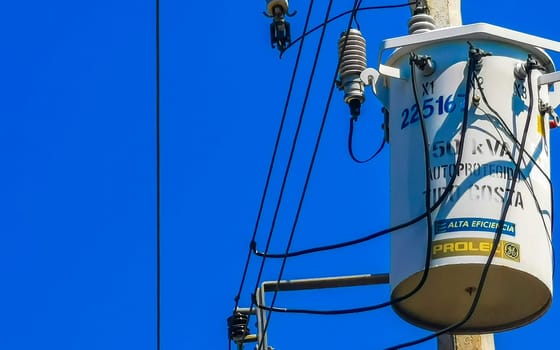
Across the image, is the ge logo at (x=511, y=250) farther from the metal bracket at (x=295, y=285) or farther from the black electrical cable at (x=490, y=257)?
the metal bracket at (x=295, y=285)

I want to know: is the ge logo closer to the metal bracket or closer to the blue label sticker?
the blue label sticker

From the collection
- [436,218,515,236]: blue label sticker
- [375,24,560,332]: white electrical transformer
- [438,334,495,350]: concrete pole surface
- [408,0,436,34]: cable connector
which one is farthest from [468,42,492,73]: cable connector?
[438,334,495,350]: concrete pole surface

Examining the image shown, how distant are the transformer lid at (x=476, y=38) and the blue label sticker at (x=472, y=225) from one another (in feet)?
2.93

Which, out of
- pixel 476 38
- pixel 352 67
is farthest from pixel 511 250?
pixel 352 67

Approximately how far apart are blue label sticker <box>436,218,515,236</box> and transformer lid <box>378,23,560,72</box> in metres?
0.89

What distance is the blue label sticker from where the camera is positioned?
26.7 feet

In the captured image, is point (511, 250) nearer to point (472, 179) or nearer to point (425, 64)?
point (472, 179)

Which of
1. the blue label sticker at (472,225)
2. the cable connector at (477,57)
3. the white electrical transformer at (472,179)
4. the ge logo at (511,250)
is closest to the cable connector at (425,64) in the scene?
the white electrical transformer at (472,179)

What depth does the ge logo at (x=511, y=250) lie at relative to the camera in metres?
8.10

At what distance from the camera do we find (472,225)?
26.7 feet

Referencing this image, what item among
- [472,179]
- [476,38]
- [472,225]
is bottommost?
[472,225]

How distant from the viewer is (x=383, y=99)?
351 inches

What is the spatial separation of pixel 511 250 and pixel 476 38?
103cm

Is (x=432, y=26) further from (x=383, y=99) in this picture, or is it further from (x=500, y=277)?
(x=500, y=277)
